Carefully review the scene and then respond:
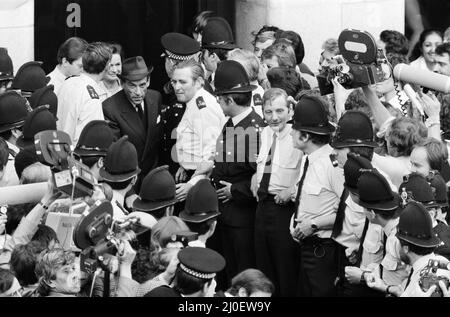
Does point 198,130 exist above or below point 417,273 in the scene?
above

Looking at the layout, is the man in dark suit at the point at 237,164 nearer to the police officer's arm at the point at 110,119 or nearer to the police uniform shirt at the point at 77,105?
the police officer's arm at the point at 110,119

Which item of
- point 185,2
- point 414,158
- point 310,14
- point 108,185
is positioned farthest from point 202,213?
point 185,2

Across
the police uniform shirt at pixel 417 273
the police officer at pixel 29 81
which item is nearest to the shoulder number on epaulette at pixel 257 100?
the police officer at pixel 29 81

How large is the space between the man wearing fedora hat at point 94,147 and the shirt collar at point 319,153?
4.57 ft

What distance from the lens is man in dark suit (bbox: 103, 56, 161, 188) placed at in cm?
1067

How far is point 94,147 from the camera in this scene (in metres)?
8.89

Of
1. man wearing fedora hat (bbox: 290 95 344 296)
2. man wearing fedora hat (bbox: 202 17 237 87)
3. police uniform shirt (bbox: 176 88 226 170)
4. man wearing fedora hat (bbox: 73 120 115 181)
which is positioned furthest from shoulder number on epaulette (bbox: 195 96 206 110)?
man wearing fedora hat (bbox: 73 120 115 181)

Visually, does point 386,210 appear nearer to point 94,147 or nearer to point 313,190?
point 313,190

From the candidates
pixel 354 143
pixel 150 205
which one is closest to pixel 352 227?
pixel 354 143

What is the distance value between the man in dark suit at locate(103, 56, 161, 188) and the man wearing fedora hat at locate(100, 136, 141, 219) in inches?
72.7

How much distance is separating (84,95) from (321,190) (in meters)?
2.38

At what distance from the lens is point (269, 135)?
9.78 m

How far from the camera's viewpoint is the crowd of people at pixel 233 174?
7746mm
